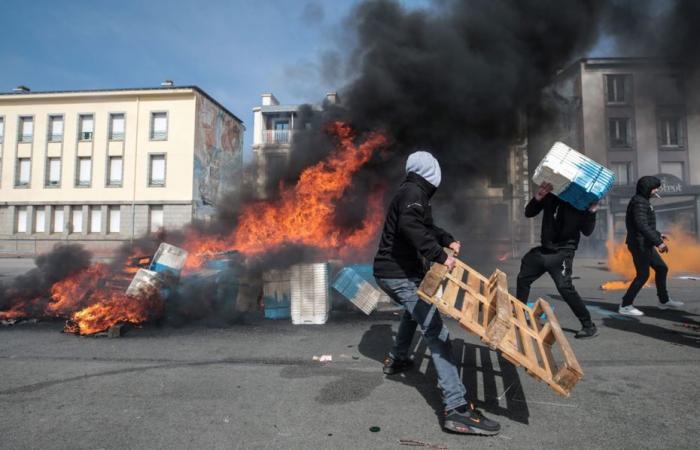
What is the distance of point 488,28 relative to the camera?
9.06m

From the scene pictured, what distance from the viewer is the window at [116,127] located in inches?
1091

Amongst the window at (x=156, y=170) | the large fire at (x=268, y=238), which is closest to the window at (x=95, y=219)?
the window at (x=156, y=170)

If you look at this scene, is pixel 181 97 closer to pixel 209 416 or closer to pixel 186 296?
pixel 186 296

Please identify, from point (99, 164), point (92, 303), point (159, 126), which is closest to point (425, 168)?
point (92, 303)

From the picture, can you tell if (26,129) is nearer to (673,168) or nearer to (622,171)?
(622,171)

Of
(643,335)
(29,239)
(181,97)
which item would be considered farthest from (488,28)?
(29,239)

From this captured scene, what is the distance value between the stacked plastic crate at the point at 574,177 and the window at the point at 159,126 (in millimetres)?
26542

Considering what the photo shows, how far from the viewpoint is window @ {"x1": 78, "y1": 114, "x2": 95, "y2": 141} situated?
27.8 metres

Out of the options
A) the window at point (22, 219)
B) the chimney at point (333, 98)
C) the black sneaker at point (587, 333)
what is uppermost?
the chimney at point (333, 98)

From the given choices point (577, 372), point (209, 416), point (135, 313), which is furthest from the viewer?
point (135, 313)

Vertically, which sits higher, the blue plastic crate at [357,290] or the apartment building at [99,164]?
the apartment building at [99,164]

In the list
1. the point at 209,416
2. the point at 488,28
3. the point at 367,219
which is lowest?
the point at 209,416

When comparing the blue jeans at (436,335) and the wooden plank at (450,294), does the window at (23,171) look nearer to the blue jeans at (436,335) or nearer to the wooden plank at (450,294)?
the blue jeans at (436,335)

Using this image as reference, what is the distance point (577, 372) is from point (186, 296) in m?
5.56
